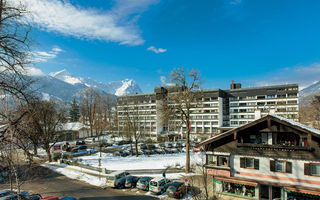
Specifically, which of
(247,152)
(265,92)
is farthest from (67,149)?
(265,92)

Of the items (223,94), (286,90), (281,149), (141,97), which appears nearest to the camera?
(281,149)

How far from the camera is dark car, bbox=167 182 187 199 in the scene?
1992 cm

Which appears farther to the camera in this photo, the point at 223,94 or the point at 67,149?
the point at 223,94

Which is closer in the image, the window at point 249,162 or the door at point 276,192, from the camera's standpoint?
the door at point 276,192

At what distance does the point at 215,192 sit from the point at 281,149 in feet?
27.5

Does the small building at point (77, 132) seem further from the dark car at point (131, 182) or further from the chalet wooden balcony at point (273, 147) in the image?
the chalet wooden balcony at point (273, 147)

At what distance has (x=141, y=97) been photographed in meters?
82.4

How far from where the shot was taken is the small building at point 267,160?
16.8m

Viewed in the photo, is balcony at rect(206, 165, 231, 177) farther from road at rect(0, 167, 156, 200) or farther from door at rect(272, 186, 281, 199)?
road at rect(0, 167, 156, 200)

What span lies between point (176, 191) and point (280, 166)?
416 inches

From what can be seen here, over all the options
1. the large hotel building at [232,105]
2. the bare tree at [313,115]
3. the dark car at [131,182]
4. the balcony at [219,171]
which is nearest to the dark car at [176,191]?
the balcony at [219,171]

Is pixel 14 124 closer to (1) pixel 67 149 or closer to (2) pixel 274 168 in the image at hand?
(2) pixel 274 168

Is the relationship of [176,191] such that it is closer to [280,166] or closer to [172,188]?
[172,188]

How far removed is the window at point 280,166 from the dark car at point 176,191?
9232 millimetres
